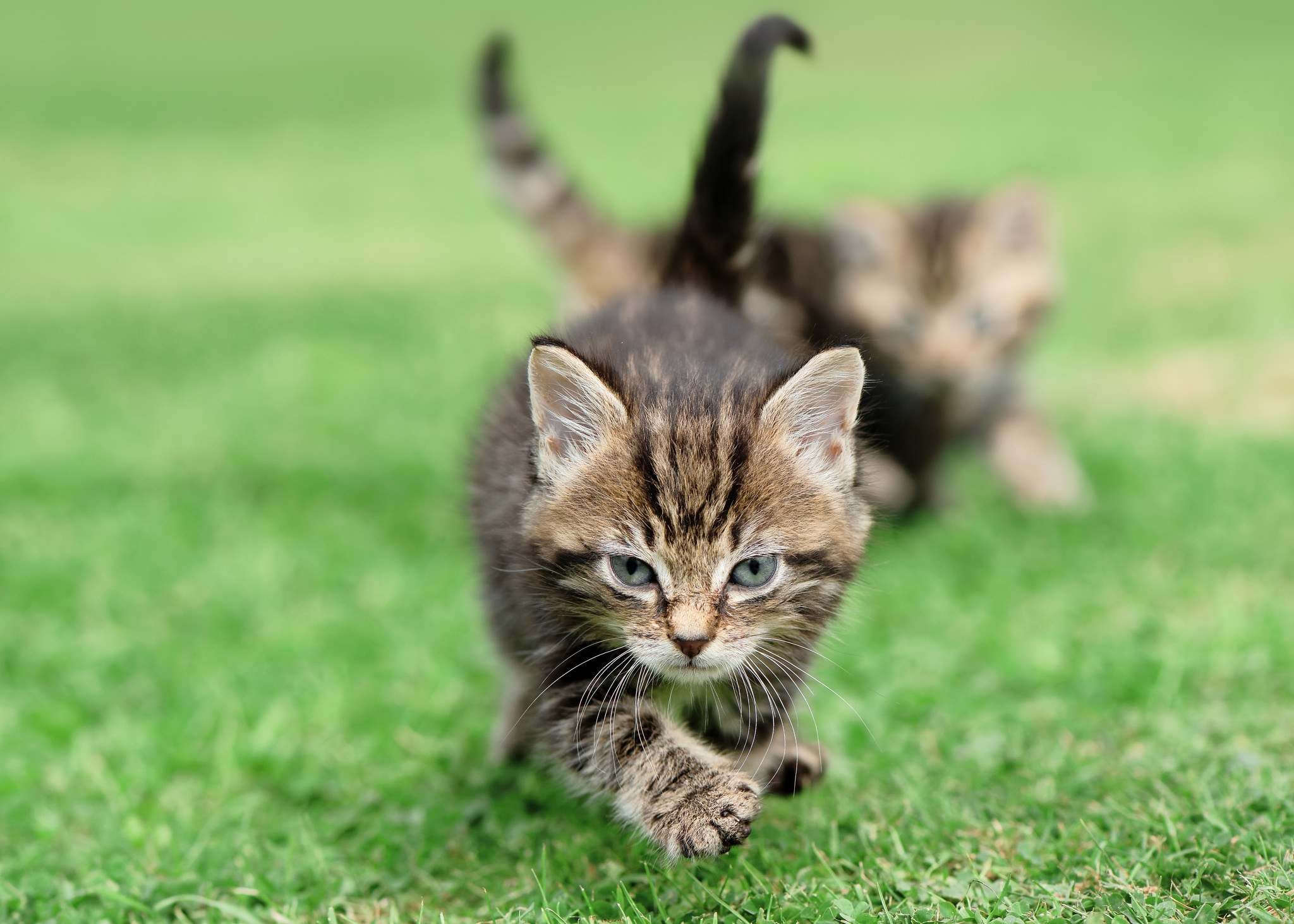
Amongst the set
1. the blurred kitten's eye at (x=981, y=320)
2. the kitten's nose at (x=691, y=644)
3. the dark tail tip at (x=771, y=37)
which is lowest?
the blurred kitten's eye at (x=981, y=320)

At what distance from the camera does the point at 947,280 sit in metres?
6.63

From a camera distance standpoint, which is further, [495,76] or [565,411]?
[495,76]

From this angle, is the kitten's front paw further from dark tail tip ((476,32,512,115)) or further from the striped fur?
dark tail tip ((476,32,512,115))

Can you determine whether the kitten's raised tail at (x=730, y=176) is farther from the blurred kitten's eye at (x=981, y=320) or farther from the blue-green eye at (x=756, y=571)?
the blurred kitten's eye at (x=981, y=320)

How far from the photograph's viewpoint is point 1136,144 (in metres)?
17.1

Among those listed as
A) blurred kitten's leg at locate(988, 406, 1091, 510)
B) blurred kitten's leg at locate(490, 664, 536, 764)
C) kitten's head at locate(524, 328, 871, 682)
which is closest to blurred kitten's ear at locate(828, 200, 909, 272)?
blurred kitten's leg at locate(988, 406, 1091, 510)

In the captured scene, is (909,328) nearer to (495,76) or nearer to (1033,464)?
(1033,464)

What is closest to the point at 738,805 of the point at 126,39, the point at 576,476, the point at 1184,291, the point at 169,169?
the point at 576,476

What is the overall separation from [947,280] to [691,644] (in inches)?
179

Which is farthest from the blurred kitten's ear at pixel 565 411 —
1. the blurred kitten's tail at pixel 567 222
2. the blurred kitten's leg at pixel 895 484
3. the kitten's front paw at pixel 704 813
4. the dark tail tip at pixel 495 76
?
the blurred kitten's leg at pixel 895 484

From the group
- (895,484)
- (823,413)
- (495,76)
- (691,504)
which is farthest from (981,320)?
(691,504)

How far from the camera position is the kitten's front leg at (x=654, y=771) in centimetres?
262

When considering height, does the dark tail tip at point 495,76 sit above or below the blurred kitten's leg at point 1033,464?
above

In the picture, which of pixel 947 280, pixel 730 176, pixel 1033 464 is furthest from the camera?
pixel 1033 464
